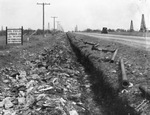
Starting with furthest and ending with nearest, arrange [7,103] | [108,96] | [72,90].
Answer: [72,90] < [108,96] < [7,103]

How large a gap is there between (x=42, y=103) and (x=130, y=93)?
2663mm

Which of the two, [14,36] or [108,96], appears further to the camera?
[14,36]

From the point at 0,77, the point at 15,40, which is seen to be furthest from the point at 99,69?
the point at 15,40

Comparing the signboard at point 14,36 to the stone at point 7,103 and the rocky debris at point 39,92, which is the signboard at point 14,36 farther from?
A: the stone at point 7,103

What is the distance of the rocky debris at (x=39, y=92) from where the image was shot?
6.93 metres

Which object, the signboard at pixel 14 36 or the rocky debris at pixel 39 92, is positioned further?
the signboard at pixel 14 36

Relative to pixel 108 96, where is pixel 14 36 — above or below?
above

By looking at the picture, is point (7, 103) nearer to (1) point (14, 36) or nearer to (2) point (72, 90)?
(2) point (72, 90)

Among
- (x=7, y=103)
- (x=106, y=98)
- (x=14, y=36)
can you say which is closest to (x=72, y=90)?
(x=106, y=98)

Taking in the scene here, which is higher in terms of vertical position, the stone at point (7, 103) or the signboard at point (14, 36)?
the signboard at point (14, 36)

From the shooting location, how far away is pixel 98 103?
8742 millimetres

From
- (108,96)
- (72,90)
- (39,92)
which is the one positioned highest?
(39,92)

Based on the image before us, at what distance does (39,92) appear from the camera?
839cm

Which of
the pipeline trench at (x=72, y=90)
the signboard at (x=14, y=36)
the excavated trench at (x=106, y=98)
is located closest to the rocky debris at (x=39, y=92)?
the pipeline trench at (x=72, y=90)
